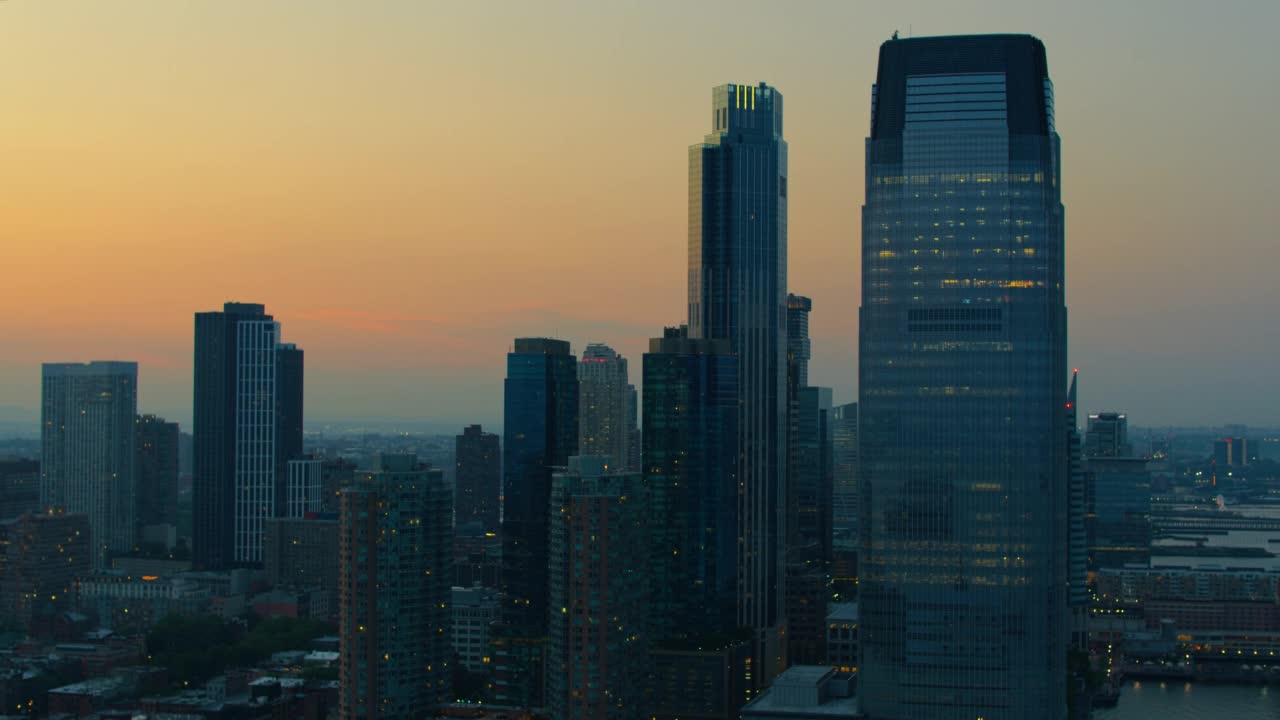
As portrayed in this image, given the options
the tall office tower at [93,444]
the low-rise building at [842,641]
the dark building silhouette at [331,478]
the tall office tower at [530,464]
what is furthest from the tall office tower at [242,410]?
the low-rise building at [842,641]

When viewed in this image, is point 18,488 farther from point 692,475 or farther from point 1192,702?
point 1192,702

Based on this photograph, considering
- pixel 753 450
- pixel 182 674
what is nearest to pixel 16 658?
pixel 182 674

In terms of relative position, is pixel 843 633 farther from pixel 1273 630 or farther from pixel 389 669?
pixel 1273 630

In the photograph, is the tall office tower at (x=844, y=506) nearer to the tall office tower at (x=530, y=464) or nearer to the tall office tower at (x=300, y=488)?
the tall office tower at (x=530, y=464)

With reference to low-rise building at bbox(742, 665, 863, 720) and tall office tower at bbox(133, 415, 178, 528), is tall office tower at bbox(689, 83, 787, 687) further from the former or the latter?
tall office tower at bbox(133, 415, 178, 528)

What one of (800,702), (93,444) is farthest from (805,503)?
(93,444)

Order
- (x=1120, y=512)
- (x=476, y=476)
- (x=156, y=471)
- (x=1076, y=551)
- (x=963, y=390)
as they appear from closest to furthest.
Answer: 1. (x=963, y=390)
2. (x=1076, y=551)
3. (x=476, y=476)
4. (x=1120, y=512)
5. (x=156, y=471)
